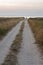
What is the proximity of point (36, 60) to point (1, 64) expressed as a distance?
2095mm

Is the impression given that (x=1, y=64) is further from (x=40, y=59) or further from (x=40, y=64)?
(x=40, y=59)

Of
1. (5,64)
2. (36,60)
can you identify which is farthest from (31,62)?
(5,64)

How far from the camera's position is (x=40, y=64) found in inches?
400

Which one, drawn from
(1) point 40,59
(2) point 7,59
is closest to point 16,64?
(2) point 7,59

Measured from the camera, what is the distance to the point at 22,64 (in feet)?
32.8

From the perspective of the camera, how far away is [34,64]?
33.3 feet

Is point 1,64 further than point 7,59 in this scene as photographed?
No

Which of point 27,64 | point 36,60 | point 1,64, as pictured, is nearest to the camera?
point 1,64

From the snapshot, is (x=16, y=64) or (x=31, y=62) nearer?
(x=16, y=64)

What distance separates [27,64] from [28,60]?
103cm

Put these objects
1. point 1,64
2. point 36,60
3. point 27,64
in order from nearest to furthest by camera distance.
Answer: point 1,64 → point 27,64 → point 36,60

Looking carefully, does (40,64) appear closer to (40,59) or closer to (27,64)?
(27,64)

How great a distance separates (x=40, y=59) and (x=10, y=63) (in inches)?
75.5

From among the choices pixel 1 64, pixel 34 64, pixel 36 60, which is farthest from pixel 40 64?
pixel 1 64
